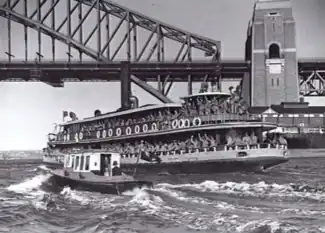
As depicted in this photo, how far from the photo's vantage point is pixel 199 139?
53531mm

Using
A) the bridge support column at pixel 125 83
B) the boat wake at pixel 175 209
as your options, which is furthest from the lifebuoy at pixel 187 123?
the bridge support column at pixel 125 83

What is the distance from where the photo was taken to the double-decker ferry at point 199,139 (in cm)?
5066

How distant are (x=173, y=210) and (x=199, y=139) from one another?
92.5 feet

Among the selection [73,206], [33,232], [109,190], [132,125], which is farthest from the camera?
[132,125]

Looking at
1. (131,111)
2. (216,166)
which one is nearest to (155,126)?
(131,111)

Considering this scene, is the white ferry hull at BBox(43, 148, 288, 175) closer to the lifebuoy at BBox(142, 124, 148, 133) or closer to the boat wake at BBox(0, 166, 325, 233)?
the lifebuoy at BBox(142, 124, 148, 133)

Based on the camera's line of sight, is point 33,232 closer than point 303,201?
Yes

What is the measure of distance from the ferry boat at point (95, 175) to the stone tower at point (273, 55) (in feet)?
231

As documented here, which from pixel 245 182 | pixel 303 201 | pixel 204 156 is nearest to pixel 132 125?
pixel 204 156

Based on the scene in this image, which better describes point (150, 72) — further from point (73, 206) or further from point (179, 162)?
point (73, 206)

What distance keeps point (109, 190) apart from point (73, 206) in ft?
12.2

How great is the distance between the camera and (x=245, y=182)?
137 ft

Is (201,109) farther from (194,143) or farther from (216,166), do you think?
(216,166)

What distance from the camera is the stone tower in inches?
4154
